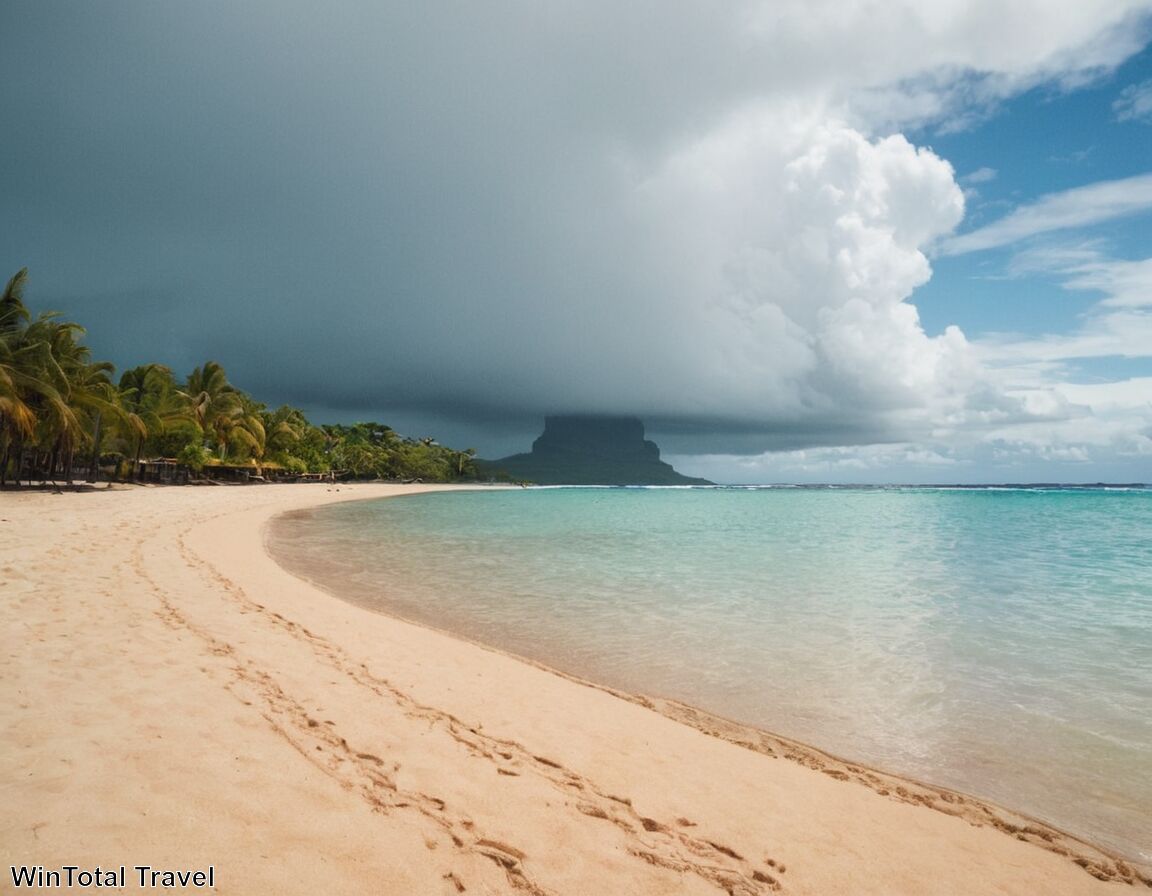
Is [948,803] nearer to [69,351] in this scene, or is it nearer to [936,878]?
[936,878]

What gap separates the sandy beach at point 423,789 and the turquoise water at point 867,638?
106 cm

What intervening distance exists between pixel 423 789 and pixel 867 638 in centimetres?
923

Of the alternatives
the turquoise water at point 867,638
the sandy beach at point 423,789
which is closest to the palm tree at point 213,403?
the turquoise water at point 867,638

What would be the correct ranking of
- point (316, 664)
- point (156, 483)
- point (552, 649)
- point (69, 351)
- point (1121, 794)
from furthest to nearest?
point (156, 483) < point (69, 351) < point (552, 649) < point (316, 664) < point (1121, 794)

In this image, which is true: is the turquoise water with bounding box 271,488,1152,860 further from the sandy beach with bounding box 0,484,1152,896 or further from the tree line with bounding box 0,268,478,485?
the tree line with bounding box 0,268,478,485

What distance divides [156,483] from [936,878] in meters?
69.0

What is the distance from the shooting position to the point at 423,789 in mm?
4125

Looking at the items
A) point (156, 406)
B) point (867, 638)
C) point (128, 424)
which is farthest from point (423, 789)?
point (156, 406)

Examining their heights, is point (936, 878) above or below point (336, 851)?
below

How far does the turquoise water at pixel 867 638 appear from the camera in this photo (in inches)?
237

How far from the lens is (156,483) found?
56.7m

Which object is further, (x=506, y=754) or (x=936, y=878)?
(x=506, y=754)

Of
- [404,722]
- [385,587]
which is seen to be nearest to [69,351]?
[385,587]

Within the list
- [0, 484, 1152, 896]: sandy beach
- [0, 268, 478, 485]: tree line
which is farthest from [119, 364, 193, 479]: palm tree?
[0, 484, 1152, 896]: sandy beach
